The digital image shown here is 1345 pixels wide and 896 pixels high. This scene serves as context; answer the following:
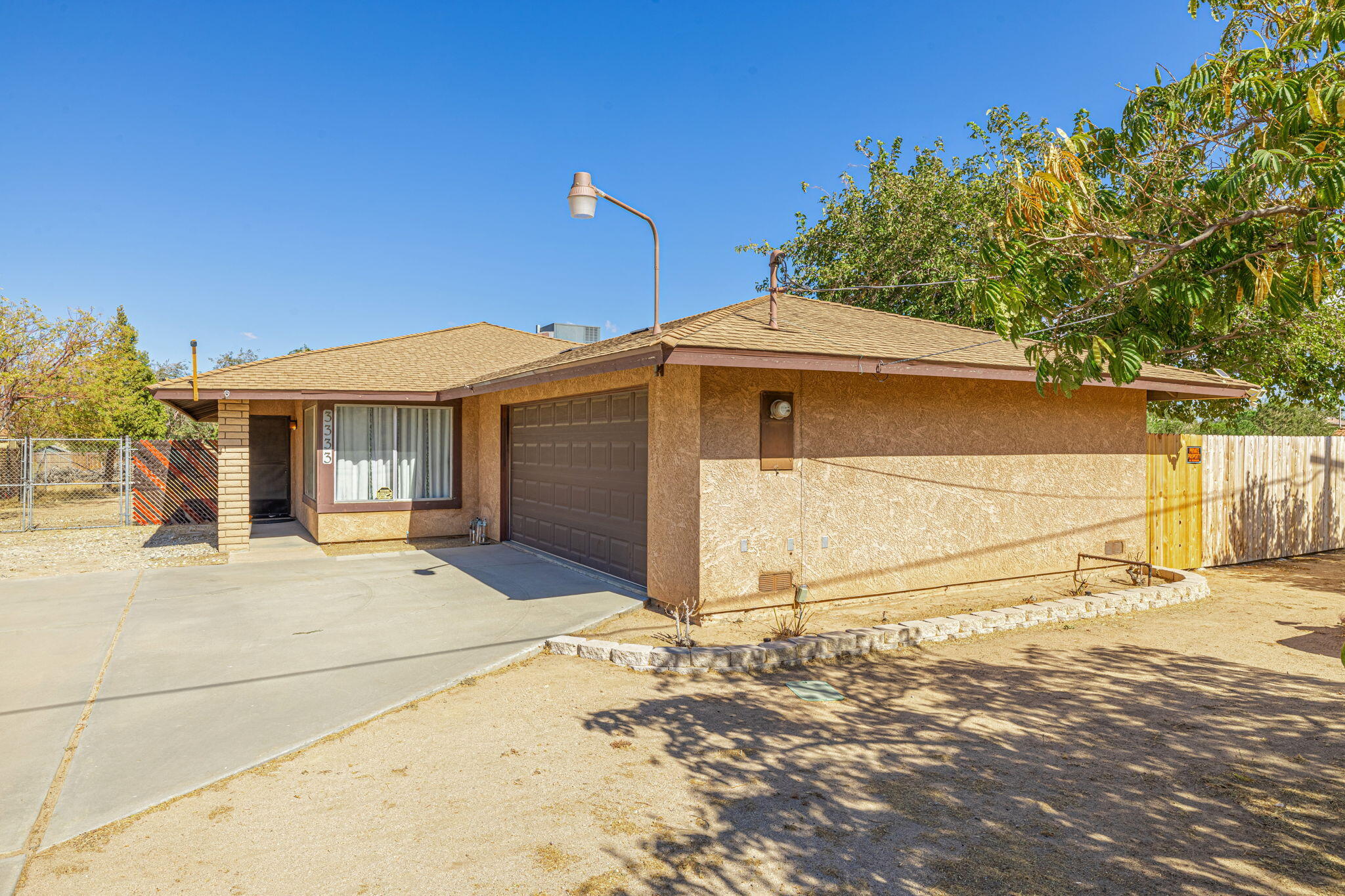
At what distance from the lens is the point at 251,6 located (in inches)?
524

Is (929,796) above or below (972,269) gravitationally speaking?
below

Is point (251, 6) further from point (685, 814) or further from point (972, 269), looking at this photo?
point (972, 269)

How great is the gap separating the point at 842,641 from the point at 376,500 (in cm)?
961

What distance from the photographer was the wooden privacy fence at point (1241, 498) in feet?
35.8

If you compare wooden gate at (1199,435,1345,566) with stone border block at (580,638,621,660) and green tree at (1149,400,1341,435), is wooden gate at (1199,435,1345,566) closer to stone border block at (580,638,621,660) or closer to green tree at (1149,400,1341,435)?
stone border block at (580,638,621,660)

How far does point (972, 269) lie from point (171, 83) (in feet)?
64.4

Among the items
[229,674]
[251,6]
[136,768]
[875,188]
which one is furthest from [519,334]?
[136,768]

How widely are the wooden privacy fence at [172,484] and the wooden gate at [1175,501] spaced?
2030 cm

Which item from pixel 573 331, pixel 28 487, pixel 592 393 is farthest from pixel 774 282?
pixel 28 487

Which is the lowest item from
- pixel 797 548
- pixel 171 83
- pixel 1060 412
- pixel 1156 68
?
pixel 797 548

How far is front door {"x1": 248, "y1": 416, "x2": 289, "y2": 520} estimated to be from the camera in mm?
19422

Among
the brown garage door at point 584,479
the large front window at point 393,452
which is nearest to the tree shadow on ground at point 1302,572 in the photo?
the brown garage door at point 584,479

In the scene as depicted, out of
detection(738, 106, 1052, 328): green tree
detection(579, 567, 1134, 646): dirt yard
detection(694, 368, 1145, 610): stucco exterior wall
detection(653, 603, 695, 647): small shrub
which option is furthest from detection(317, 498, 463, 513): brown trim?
detection(738, 106, 1052, 328): green tree

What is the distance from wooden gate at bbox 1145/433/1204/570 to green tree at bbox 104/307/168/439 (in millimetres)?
28038
